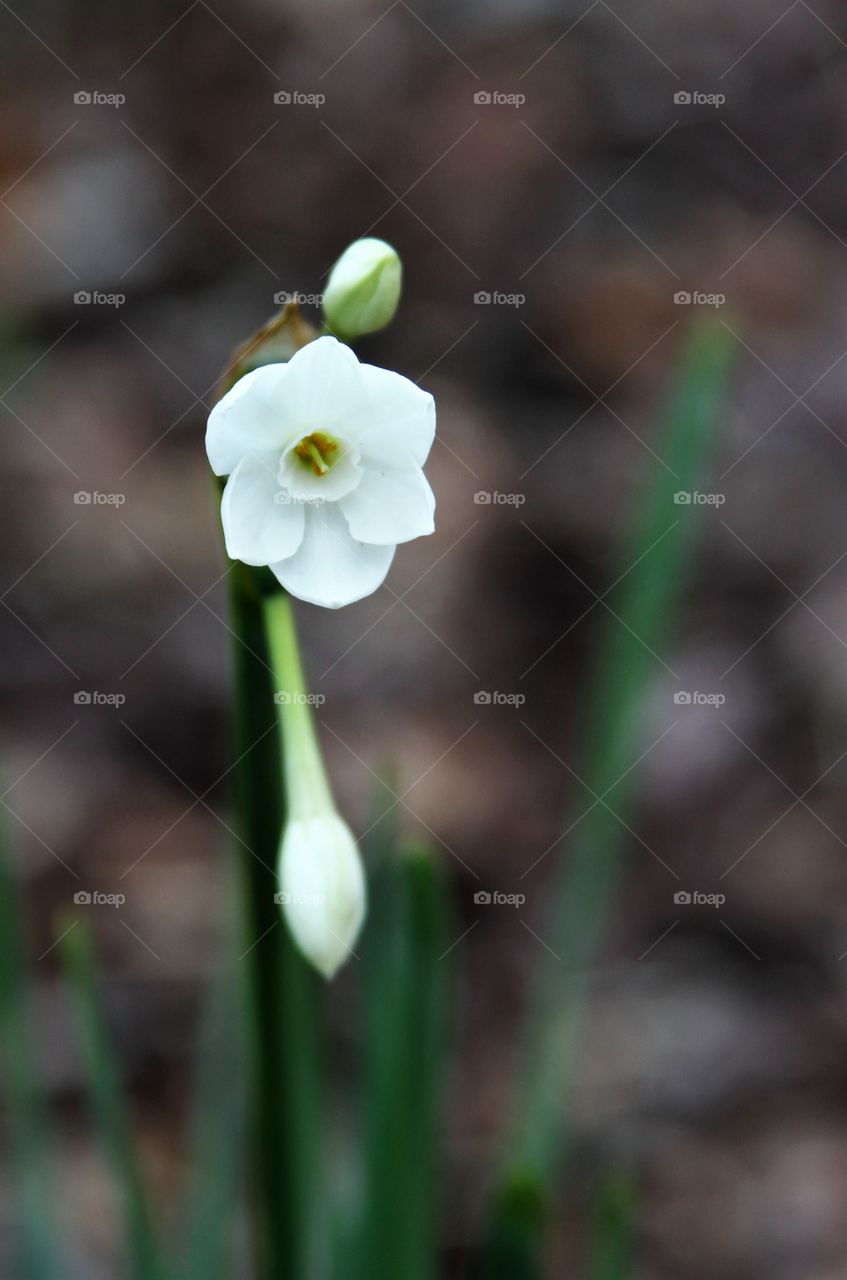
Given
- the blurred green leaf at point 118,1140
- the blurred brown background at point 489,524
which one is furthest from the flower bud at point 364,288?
the blurred brown background at point 489,524

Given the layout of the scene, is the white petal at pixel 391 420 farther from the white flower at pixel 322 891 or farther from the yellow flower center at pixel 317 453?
the white flower at pixel 322 891

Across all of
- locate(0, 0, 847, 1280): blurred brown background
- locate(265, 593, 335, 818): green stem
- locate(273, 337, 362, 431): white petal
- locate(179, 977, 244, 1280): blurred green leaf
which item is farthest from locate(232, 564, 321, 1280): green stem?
locate(0, 0, 847, 1280): blurred brown background

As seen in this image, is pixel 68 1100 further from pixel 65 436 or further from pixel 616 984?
pixel 65 436

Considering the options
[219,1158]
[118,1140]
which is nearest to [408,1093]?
[118,1140]

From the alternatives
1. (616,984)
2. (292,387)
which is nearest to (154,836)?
(616,984)

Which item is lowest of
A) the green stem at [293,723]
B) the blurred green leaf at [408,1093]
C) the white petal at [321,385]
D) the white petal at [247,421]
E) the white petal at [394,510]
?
the blurred green leaf at [408,1093]

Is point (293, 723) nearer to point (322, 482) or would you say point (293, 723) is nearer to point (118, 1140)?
point (322, 482)

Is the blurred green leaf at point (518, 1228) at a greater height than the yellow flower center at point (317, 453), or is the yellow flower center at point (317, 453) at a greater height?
the yellow flower center at point (317, 453)
